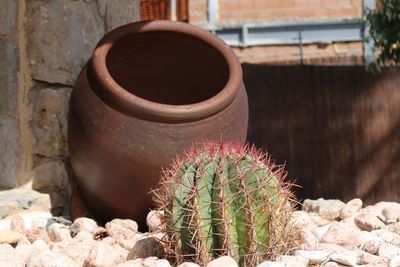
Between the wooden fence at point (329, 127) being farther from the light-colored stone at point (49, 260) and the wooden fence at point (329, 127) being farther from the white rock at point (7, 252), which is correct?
the light-colored stone at point (49, 260)

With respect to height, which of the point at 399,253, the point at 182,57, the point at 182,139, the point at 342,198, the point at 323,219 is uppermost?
the point at 182,57

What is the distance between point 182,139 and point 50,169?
96cm

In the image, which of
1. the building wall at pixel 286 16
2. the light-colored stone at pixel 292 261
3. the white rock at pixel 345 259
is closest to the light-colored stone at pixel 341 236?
the white rock at pixel 345 259

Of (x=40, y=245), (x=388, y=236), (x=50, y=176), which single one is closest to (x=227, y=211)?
(x=40, y=245)

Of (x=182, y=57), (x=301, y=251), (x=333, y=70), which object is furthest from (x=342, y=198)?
(x=301, y=251)

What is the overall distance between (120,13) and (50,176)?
111 centimetres

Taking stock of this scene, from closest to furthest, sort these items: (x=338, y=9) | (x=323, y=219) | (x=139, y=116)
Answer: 1. (x=139, y=116)
2. (x=323, y=219)
3. (x=338, y=9)

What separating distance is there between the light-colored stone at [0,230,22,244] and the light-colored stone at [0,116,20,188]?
32.1 inches

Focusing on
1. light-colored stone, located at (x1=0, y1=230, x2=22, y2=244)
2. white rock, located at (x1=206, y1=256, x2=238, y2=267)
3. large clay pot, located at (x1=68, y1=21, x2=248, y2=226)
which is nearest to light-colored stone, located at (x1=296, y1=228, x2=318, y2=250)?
white rock, located at (x1=206, y1=256, x2=238, y2=267)

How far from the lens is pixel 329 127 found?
752 cm

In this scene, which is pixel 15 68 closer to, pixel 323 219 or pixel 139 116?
pixel 139 116

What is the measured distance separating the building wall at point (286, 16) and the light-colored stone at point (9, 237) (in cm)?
731

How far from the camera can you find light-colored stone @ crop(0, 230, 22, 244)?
3.66m

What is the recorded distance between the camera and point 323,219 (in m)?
5.21
